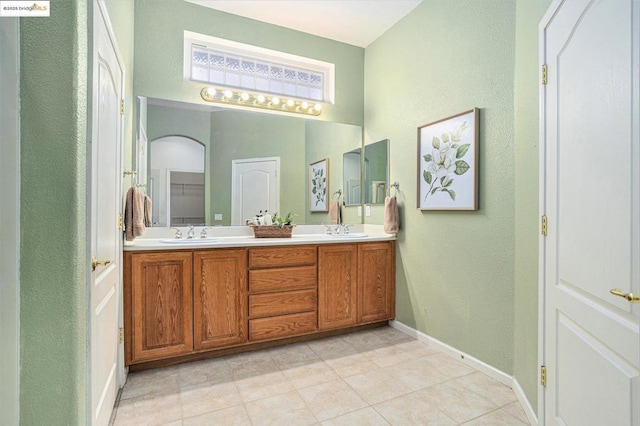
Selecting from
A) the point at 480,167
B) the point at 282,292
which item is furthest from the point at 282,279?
the point at 480,167

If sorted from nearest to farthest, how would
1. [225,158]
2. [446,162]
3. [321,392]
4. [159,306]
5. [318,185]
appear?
[321,392], [159,306], [446,162], [225,158], [318,185]

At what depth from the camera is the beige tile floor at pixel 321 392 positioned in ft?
5.76

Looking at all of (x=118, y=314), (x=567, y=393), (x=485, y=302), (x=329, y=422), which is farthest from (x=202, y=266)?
(x=567, y=393)

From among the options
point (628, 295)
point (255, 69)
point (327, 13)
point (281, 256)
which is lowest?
point (281, 256)

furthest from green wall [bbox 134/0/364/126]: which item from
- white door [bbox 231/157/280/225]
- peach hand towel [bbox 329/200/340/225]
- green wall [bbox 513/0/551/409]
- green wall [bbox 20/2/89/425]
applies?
green wall [bbox 513/0/551/409]

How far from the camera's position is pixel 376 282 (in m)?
3.07

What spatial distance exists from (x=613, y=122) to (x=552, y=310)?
87 cm

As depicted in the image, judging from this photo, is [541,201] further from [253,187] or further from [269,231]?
[253,187]

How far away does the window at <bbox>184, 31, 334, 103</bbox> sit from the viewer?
9.73 feet

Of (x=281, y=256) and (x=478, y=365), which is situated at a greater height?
(x=281, y=256)

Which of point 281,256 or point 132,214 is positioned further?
point 281,256

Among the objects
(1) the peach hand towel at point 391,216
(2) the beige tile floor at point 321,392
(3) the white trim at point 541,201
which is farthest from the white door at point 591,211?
(1) the peach hand towel at point 391,216

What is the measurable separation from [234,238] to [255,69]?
5.55 feet

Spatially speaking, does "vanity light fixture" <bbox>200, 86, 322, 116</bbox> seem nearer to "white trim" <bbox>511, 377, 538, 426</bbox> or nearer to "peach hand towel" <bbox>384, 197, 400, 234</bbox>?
"peach hand towel" <bbox>384, 197, 400, 234</bbox>
